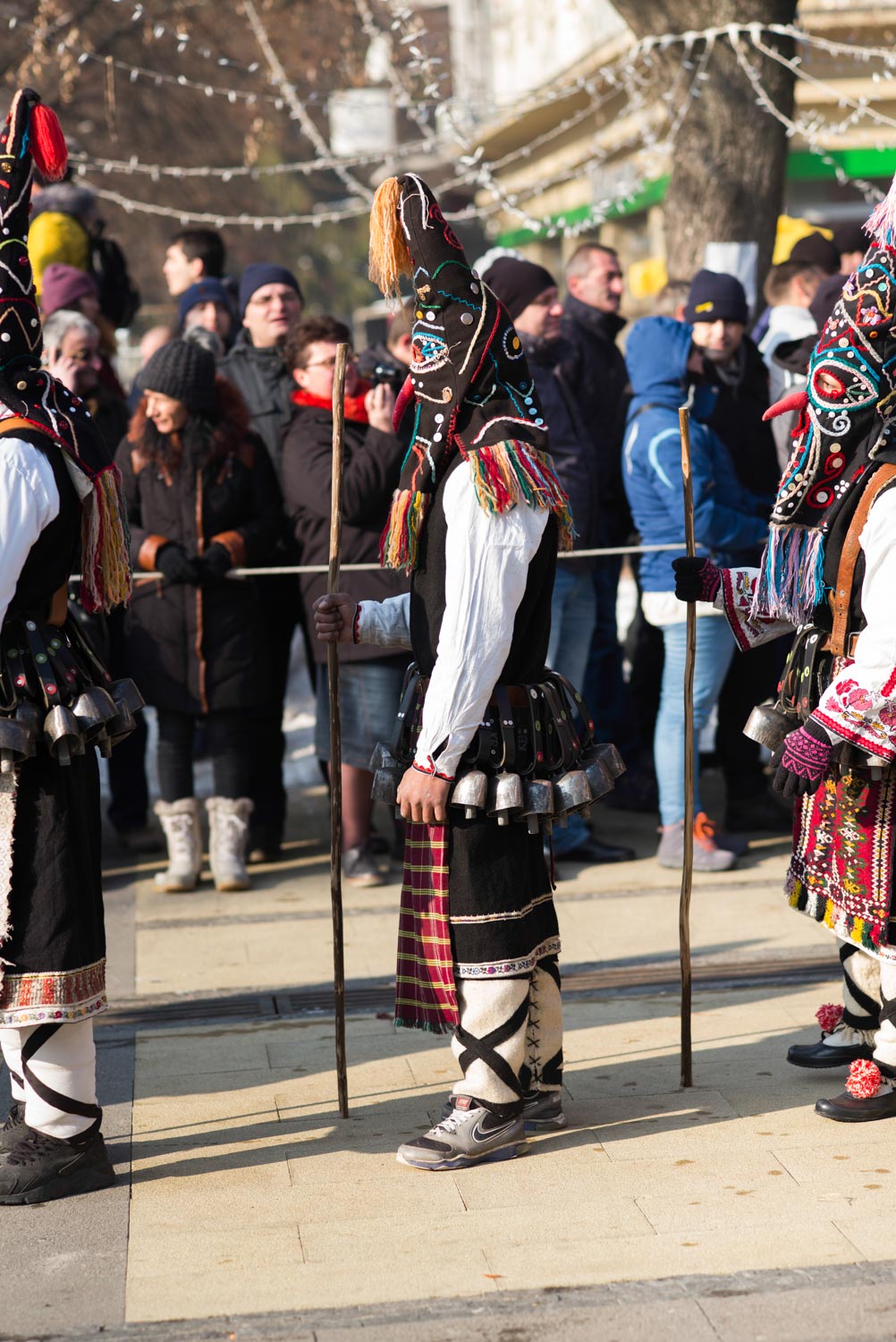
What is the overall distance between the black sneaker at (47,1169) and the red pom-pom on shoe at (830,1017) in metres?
1.89

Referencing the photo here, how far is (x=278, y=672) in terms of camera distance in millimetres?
7094

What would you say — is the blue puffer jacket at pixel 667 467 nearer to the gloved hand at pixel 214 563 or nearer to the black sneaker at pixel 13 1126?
the gloved hand at pixel 214 563

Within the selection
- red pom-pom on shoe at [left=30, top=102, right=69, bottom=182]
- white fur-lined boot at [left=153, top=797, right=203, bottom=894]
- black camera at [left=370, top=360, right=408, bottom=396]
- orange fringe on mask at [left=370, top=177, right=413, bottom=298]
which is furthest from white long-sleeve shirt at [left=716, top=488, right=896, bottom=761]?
white fur-lined boot at [left=153, top=797, right=203, bottom=894]

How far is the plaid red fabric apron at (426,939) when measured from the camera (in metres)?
3.98

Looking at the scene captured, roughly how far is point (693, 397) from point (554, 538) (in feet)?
10.1

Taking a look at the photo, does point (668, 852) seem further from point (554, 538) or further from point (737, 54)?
point (737, 54)

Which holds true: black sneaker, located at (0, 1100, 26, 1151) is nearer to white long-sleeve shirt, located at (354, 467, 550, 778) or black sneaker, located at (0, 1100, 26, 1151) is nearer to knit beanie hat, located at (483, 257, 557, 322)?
white long-sleeve shirt, located at (354, 467, 550, 778)

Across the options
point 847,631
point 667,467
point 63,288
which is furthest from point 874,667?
point 63,288

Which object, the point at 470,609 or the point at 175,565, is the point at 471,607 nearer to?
the point at 470,609

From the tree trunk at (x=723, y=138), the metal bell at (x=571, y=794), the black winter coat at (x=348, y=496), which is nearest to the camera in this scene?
the metal bell at (x=571, y=794)

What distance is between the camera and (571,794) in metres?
3.96

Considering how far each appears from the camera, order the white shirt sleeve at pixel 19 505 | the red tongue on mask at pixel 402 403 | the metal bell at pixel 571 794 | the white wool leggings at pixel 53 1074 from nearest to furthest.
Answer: the white shirt sleeve at pixel 19 505
the white wool leggings at pixel 53 1074
the metal bell at pixel 571 794
the red tongue on mask at pixel 402 403

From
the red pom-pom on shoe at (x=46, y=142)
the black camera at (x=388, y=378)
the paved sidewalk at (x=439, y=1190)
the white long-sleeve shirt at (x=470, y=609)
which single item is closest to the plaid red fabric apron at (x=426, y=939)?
the white long-sleeve shirt at (x=470, y=609)

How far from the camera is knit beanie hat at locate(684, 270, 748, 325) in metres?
7.01
